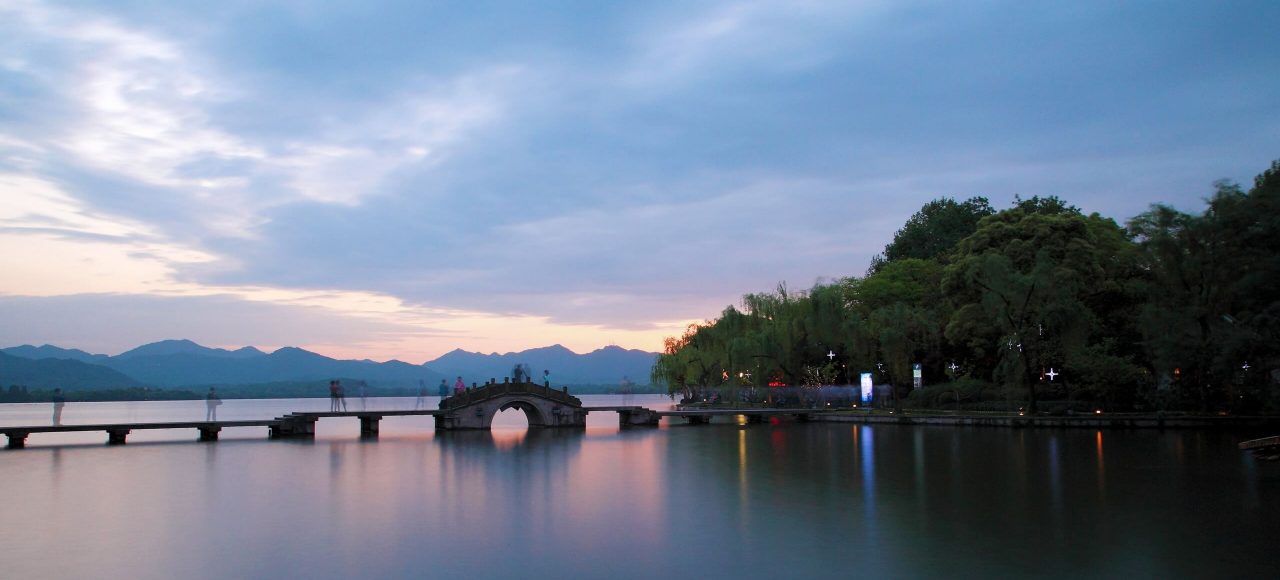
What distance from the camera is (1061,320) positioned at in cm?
3956

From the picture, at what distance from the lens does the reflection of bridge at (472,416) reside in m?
36.8

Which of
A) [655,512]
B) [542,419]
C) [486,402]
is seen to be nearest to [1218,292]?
[655,512]

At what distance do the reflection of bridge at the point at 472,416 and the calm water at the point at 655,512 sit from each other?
6.12 metres

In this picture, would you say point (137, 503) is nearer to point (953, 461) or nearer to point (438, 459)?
point (438, 459)

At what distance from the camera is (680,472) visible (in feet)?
79.9

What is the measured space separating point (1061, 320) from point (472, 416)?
2630 cm

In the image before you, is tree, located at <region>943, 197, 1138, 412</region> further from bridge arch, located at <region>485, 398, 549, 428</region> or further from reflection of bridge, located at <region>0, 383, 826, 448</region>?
bridge arch, located at <region>485, 398, 549, 428</region>

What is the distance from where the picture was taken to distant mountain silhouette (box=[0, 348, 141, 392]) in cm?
16100

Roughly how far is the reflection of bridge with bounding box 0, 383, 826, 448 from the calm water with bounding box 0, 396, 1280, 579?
612cm

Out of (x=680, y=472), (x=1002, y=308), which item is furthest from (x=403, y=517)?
(x=1002, y=308)

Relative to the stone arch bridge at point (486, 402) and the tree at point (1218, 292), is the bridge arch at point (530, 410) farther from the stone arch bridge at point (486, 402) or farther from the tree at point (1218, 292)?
the tree at point (1218, 292)

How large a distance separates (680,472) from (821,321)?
1140 inches

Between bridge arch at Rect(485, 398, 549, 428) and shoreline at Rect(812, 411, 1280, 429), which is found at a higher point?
bridge arch at Rect(485, 398, 549, 428)

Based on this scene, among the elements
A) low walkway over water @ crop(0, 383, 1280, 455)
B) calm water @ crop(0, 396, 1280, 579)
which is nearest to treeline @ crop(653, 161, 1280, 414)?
low walkway over water @ crop(0, 383, 1280, 455)
